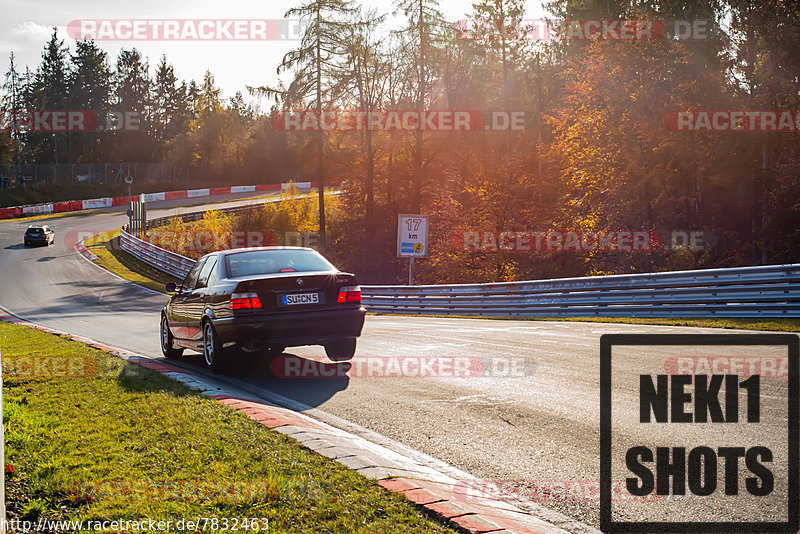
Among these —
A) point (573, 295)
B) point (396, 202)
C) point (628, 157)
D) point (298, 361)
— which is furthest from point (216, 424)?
point (396, 202)

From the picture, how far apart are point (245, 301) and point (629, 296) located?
11485mm

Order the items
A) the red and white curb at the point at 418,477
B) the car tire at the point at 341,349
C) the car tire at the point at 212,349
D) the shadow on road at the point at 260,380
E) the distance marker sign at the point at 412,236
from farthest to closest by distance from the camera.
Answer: the distance marker sign at the point at 412,236 → the car tire at the point at 341,349 → the car tire at the point at 212,349 → the shadow on road at the point at 260,380 → the red and white curb at the point at 418,477

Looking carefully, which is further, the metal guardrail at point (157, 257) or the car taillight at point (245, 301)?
the metal guardrail at point (157, 257)

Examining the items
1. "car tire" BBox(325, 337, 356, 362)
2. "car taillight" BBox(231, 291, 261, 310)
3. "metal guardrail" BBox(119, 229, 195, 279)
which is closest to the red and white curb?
"car taillight" BBox(231, 291, 261, 310)

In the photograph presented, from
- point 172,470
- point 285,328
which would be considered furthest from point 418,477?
point 285,328

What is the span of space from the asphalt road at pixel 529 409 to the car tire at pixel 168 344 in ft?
0.87

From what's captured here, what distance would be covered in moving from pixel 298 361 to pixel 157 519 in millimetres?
7028

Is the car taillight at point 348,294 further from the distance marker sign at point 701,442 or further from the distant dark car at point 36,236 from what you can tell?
the distant dark car at point 36,236

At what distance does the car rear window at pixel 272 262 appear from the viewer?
9734mm

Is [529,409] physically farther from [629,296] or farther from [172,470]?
[629,296]

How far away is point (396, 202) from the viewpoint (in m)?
50.9

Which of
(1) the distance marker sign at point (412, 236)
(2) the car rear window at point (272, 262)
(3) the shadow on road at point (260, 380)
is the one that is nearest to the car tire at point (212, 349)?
(3) the shadow on road at point (260, 380)

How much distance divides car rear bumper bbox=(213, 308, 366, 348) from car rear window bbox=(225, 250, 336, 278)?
0.73 meters

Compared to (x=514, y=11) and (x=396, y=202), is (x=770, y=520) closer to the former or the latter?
(x=396, y=202)
